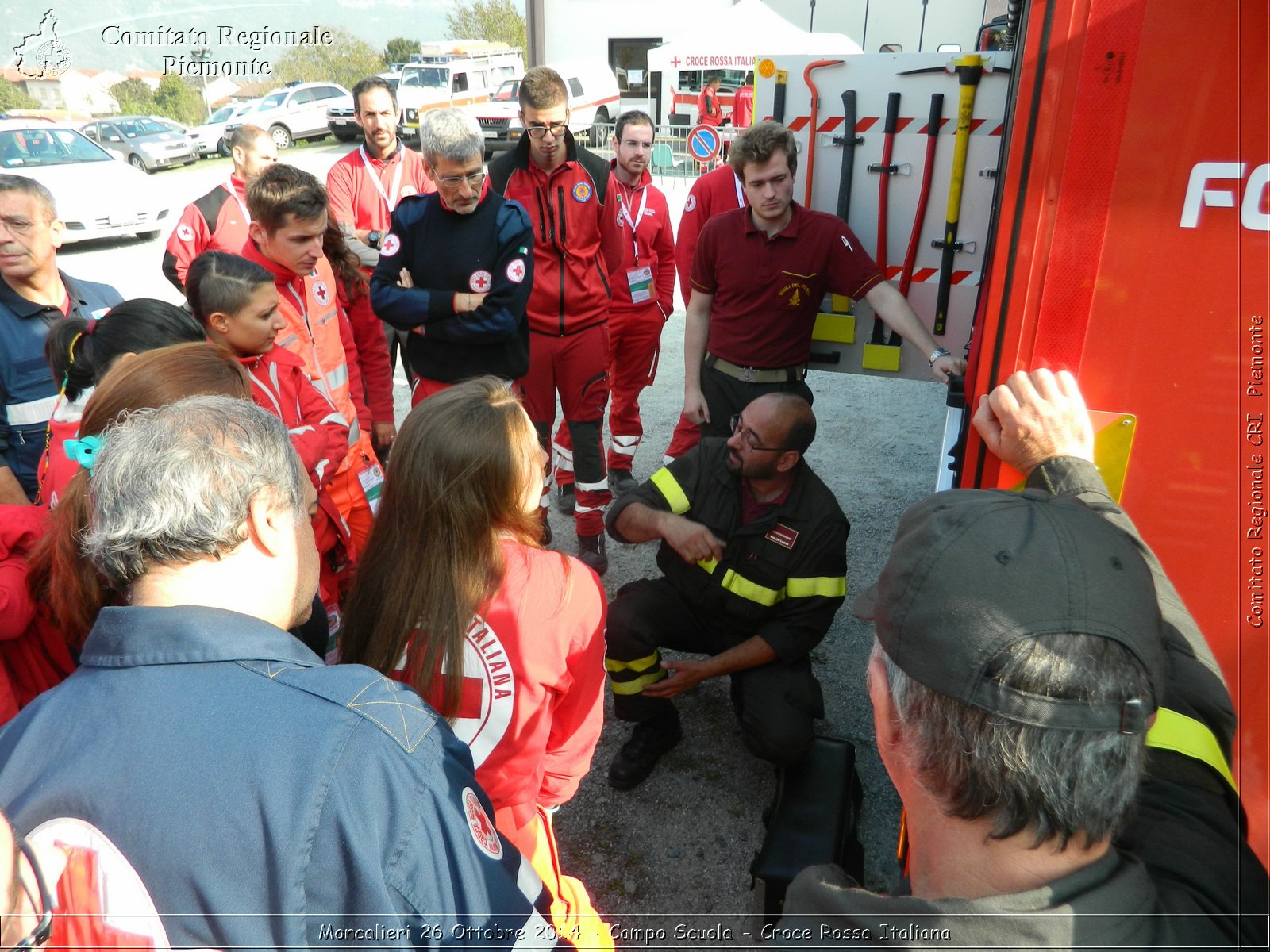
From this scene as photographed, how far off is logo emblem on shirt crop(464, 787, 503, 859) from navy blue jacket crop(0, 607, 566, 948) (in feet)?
0.14

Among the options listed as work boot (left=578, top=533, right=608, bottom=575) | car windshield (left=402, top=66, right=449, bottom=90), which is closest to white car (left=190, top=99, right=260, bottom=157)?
car windshield (left=402, top=66, right=449, bottom=90)

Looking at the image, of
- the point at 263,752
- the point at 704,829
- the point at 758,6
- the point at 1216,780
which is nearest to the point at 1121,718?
the point at 1216,780

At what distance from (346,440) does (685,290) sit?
2.78 metres

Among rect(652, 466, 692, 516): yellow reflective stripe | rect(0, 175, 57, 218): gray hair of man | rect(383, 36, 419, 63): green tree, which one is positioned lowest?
rect(652, 466, 692, 516): yellow reflective stripe

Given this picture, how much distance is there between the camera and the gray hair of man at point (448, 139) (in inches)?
132

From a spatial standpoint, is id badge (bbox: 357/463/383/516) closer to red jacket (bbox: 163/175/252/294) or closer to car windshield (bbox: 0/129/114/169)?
red jacket (bbox: 163/175/252/294)

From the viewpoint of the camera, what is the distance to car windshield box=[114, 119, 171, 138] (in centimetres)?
1442

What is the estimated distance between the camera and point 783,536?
290cm

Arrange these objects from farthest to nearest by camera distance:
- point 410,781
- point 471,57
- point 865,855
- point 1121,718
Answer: point 471,57 < point 865,855 < point 410,781 < point 1121,718

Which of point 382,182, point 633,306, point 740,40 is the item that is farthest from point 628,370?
point 740,40

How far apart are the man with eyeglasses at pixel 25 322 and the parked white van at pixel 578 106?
17.0 metres

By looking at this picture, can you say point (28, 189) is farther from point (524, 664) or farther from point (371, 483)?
point (524, 664)

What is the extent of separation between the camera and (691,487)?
306 cm

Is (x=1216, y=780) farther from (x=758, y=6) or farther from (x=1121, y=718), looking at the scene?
(x=758, y=6)
